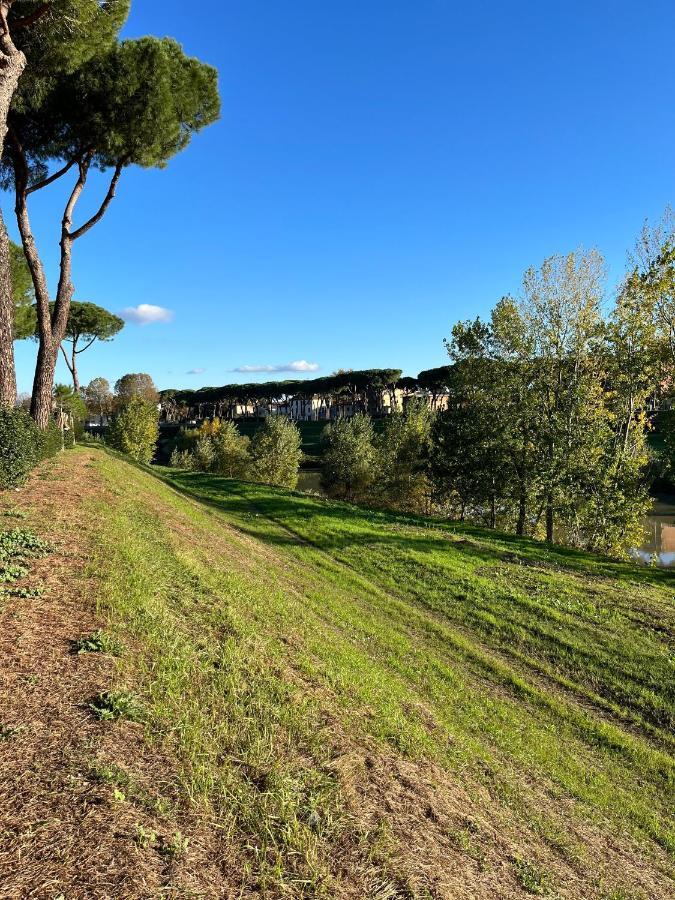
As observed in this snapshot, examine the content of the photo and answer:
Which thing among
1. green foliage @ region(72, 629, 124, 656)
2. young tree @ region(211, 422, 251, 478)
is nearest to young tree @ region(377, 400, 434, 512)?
young tree @ region(211, 422, 251, 478)

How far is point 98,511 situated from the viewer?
1151 cm

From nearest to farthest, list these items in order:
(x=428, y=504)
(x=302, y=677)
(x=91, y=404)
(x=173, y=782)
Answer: (x=173, y=782), (x=302, y=677), (x=428, y=504), (x=91, y=404)

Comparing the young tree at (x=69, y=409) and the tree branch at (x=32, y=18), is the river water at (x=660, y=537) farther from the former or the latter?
the tree branch at (x=32, y=18)

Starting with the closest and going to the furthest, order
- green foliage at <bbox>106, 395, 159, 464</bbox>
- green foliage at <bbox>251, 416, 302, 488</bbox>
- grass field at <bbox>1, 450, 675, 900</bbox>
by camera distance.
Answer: grass field at <bbox>1, 450, 675, 900</bbox> < green foliage at <bbox>251, 416, 302, 488</bbox> < green foliage at <bbox>106, 395, 159, 464</bbox>

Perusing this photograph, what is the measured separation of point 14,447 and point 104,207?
1297cm

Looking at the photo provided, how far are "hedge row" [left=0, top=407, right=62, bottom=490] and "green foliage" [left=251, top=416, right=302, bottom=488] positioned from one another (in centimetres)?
3671

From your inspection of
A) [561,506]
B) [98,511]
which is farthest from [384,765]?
[561,506]

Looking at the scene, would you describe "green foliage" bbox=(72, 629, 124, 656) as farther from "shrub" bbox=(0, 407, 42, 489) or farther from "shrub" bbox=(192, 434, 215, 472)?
"shrub" bbox=(192, 434, 215, 472)

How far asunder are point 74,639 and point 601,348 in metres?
27.1

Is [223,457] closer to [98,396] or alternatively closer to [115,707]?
[115,707]

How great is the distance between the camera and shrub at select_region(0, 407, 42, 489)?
12.1 meters

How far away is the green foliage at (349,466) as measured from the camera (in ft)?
153

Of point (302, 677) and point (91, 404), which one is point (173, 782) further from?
point (91, 404)

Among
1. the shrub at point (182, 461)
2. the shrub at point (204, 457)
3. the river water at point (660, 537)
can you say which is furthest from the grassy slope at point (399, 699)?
the shrub at point (204, 457)
